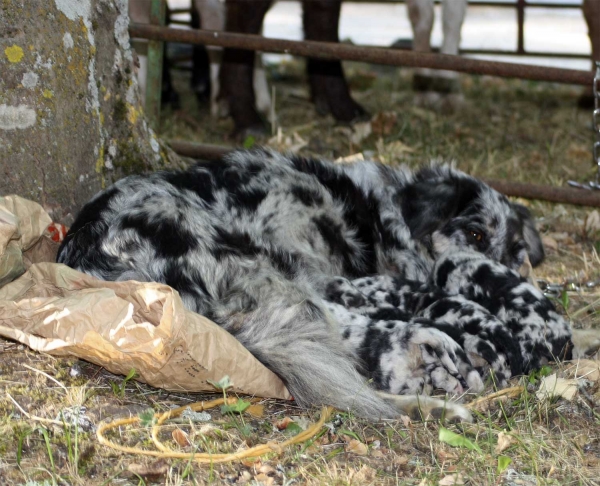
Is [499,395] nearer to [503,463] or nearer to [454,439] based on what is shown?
[454,439]

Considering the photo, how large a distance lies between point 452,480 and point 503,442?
10.6 inches

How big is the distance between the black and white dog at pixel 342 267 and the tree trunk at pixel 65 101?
0.87 feet

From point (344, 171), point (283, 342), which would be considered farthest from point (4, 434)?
point (344, 171)

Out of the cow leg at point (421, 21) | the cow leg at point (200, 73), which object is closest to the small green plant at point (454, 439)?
the cow leg at point (421, 21)

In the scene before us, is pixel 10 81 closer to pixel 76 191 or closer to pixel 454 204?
pixel 76 191

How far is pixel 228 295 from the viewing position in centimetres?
318

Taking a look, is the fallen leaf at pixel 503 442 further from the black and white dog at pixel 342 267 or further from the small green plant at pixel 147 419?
the small green plant at pixel 147 419

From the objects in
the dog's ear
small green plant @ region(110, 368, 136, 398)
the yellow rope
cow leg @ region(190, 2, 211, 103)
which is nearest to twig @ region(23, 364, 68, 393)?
small green plant @ region(110, 368, 136, 398)

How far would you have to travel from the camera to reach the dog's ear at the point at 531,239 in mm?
4160

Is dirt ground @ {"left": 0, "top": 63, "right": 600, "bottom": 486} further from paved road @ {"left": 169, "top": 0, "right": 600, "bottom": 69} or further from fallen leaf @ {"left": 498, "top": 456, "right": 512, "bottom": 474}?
paved road @ {"left": 169, "top": 0, "right": 600, "bottom": 69}

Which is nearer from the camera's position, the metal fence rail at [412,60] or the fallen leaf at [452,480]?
the fallen leaf at [452,480]

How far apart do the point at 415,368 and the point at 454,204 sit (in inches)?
45.3

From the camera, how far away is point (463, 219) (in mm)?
3943

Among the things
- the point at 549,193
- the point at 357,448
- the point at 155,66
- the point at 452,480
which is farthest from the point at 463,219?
the point at 155,66
